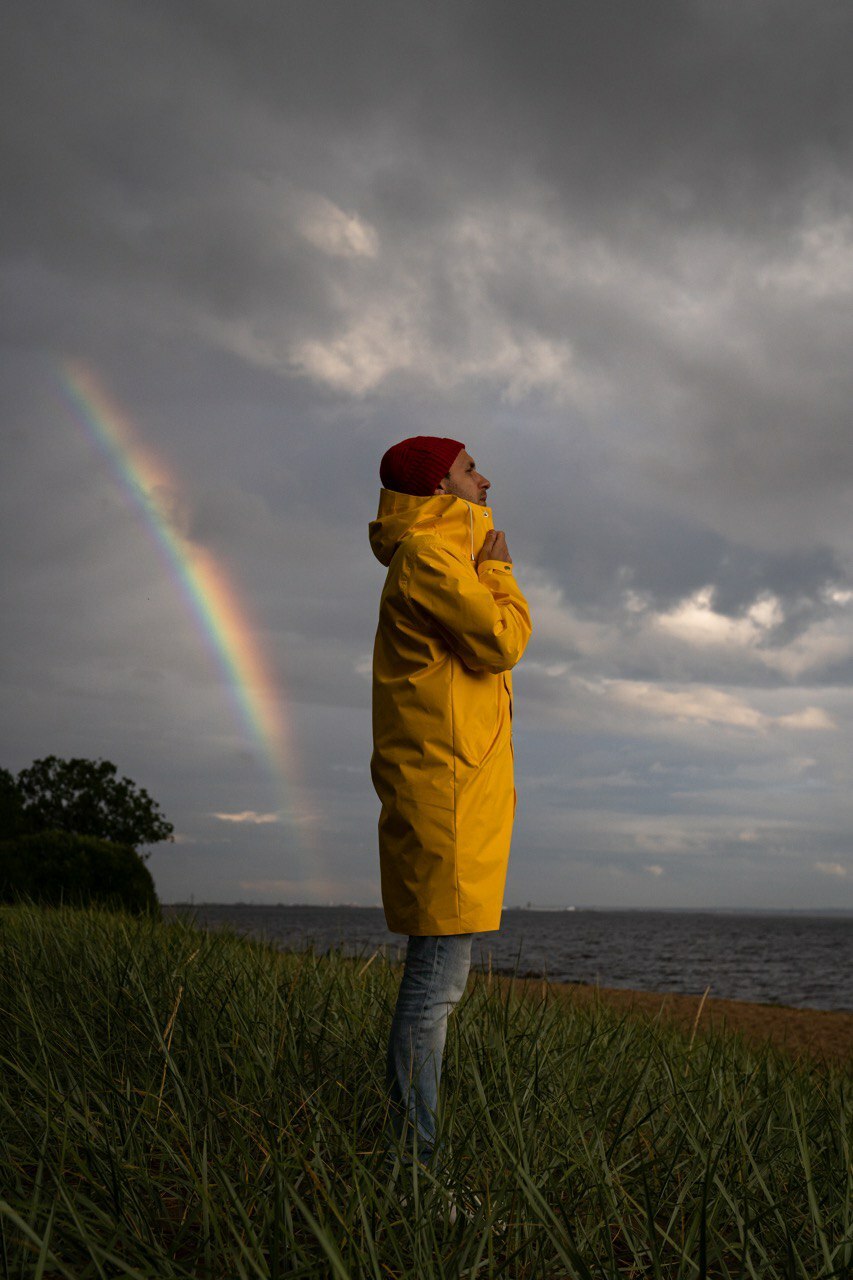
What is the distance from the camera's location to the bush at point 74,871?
1248cm

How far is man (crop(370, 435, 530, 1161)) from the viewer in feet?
9.48

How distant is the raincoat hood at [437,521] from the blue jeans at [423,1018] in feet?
4.41

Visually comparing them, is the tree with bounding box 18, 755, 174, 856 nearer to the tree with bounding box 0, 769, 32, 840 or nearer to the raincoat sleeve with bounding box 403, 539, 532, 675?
the tree with bounding box 0, 769, 32, 840

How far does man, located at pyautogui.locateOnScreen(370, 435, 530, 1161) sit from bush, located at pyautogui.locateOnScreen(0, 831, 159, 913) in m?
10.3

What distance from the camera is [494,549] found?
11.1 ft

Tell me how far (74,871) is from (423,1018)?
35.8 ft

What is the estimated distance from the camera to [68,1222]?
235 centimetres

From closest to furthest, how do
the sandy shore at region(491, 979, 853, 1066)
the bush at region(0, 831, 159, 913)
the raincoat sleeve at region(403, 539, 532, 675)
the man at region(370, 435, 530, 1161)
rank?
the man at region(370, 435, 530, 1161)
the raincoat sleeve at region(403, 539, 532, 675)
the bush at region(0, 831, 159, 913)
the sandy shore at region(491, 979, 853, 1066)

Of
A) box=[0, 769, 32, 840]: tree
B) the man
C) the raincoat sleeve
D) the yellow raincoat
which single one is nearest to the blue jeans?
the man

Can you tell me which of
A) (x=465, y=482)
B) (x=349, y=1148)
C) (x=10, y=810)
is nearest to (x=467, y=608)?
(x=465, y=482)

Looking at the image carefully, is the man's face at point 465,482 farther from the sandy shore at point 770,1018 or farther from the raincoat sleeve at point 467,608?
the sandy shore at point 770,1018

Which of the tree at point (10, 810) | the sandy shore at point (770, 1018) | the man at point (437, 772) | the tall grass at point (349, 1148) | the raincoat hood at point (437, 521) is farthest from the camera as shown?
the tree at point (10, 810)

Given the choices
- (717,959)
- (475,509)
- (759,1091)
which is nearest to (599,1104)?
(759,1091)

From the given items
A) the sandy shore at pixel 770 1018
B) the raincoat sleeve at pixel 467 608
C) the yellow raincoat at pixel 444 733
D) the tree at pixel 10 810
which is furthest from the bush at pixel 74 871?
the raincoat sleeve at pixel 467 608
